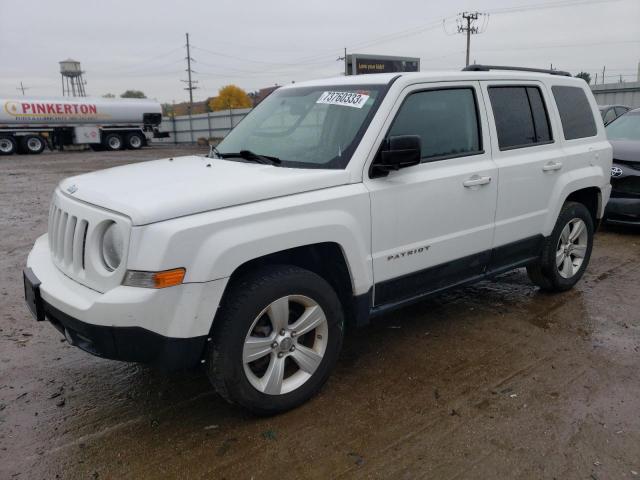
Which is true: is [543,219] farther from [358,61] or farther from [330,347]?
[358,61]

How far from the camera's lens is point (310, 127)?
3.65 meters

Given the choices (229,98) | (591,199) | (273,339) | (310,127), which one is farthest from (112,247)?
(229,98)

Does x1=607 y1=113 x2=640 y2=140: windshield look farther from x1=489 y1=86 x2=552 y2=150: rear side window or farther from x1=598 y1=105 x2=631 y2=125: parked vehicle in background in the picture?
x1=598 y1=105 x2=631 y2=125: parked vehicle in background

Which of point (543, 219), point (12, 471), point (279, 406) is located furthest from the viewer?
point (543, 219)

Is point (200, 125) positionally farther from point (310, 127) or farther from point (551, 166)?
point (310, 127)

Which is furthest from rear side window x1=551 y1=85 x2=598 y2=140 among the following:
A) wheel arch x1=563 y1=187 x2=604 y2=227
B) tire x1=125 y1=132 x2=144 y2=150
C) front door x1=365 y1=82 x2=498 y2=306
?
tire x1=125 y1=132 x2=144 y2=150

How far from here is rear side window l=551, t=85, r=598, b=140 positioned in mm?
4633

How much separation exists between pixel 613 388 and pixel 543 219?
5.19 feet

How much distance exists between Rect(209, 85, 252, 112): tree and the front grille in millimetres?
83888

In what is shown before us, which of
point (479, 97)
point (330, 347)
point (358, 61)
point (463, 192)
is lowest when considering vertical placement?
point (330, 347)

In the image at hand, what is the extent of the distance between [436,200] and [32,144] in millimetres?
32902

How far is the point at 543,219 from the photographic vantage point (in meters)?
4.47

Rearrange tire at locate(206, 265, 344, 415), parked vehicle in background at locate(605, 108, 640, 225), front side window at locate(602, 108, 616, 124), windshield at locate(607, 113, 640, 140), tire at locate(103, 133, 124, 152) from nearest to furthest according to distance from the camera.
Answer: tire at locate(206, 265, 344, 415) < parked vehicle in background at locate(605, 108, 640, 225) < windshield at locate(607, 113, 640, 140) < front side window at locate(602, 108, 616, 124) < tire at locate(103, 133, 124, 152)

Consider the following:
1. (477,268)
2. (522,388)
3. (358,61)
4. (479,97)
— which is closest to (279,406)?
(522,388)
